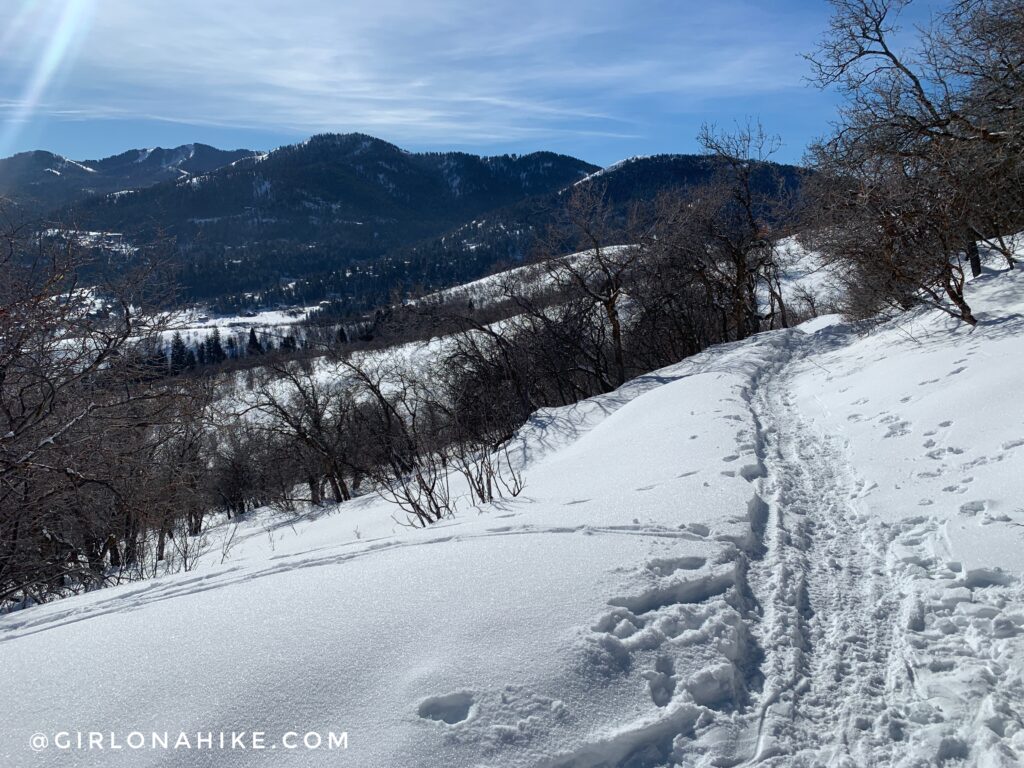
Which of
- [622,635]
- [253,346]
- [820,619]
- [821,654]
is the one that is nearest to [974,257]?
[820,619]

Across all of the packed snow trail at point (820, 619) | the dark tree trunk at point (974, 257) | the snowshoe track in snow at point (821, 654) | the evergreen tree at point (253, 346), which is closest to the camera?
the snowshoe track in snow at point (821, 654)

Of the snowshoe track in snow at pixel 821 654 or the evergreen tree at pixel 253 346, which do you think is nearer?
the snowshoe track in snow at pixel 821 654

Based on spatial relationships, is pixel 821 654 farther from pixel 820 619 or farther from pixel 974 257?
pixel 974 257

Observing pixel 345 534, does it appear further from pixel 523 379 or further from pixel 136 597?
pixel 523 379

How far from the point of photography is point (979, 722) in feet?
8.71

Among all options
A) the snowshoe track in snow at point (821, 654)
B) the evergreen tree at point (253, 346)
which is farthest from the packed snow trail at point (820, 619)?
Answer: the evergreen tree at point (253, 346)

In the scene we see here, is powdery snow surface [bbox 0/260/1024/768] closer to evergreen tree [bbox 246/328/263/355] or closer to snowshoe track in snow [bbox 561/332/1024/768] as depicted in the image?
snowshoe track in snow [bbox 561/332/1024/768]

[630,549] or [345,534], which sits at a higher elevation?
[630,549]

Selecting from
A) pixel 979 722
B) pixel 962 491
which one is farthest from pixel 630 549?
pixel 962 491

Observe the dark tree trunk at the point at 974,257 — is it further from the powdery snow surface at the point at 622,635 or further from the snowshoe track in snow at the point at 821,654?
the snowshoe track in snow at the point at 821,654

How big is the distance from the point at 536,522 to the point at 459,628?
1.99m

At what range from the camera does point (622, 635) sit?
132 inches

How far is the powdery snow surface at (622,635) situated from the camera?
2.66 m

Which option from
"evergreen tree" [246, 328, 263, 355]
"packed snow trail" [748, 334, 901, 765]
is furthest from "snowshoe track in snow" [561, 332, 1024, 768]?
"evergreen tree" [246, 328, 263, 355]
